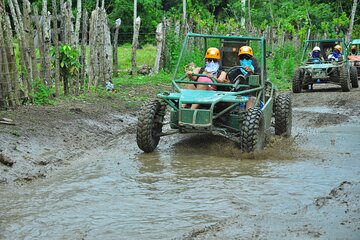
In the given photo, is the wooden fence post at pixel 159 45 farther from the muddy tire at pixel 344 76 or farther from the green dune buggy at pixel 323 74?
the muddy tire at pixel 344 76

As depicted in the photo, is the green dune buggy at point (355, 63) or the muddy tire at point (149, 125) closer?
the muddy tire at point (149, 125)

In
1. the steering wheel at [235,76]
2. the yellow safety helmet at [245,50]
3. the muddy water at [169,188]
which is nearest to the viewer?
the muddy water at [169,188]

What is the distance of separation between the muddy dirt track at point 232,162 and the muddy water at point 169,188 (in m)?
0.02

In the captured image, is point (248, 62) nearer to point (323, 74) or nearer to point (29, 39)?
point (29, 39)

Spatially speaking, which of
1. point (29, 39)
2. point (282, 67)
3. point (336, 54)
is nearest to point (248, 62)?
point (29, 39)

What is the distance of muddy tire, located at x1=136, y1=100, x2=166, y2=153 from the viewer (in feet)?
29.9

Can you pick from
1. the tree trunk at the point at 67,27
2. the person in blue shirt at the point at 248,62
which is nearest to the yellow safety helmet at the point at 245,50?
the person in blue shirt at the point at 248,62

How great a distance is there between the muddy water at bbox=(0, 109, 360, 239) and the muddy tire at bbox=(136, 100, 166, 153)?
0.19 meters

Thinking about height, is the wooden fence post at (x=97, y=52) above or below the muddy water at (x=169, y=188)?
above

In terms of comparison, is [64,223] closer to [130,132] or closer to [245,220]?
[245,220]

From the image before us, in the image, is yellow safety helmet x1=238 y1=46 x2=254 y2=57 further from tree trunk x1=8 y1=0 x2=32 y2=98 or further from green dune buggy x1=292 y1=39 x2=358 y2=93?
green dune buggy x1=292 y1=39 x2=358 y2=93

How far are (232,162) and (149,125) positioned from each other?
1303mm

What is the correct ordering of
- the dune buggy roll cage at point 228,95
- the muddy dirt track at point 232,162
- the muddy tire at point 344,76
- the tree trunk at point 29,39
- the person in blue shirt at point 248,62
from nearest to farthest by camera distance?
the muddy dirt track at point 232,162 → the dune buggy roll cage at point 228,95 → the person in blue shirt at point 248,62 → the tree trunk at point 29,39 → the muddy tire at point 344,76

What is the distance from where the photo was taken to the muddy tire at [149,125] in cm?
911
